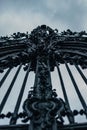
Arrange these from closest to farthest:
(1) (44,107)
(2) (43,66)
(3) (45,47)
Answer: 1. (1) (44,107)
2. (2) (43,66)
3. (3) (45,47)

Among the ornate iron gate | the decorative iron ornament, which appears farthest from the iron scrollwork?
the decorative iron ornament

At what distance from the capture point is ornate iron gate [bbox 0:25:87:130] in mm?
6905

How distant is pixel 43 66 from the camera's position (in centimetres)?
993

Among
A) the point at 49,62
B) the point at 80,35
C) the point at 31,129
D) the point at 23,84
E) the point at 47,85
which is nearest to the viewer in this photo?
the point at 31,129

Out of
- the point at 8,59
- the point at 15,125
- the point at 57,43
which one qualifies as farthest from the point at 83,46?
the point at 15,125

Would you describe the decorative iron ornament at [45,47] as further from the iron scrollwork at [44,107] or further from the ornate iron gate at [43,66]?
the iron scrollwork at [44,107]

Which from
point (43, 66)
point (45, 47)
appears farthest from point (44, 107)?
point (45, 47)

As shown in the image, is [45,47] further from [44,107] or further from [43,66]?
[44,107]

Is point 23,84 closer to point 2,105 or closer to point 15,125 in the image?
point 2,105

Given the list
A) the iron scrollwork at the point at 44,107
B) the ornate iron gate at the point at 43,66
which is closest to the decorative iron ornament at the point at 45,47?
the ornate iron gate at the point at 43,66

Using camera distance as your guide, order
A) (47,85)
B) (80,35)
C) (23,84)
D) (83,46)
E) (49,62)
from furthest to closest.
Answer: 1. (80,35)
2. (83,46)
3. (49,62)
4. (23,84)
5. (47,85)

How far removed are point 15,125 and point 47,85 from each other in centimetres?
163

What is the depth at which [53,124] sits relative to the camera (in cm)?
669

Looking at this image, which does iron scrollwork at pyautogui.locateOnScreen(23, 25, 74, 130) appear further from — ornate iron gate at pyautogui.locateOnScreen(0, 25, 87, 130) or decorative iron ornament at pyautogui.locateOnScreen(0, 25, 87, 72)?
decorative iron ornament at pyautogui.locateOnScreen(0, 25, 87, 72)
